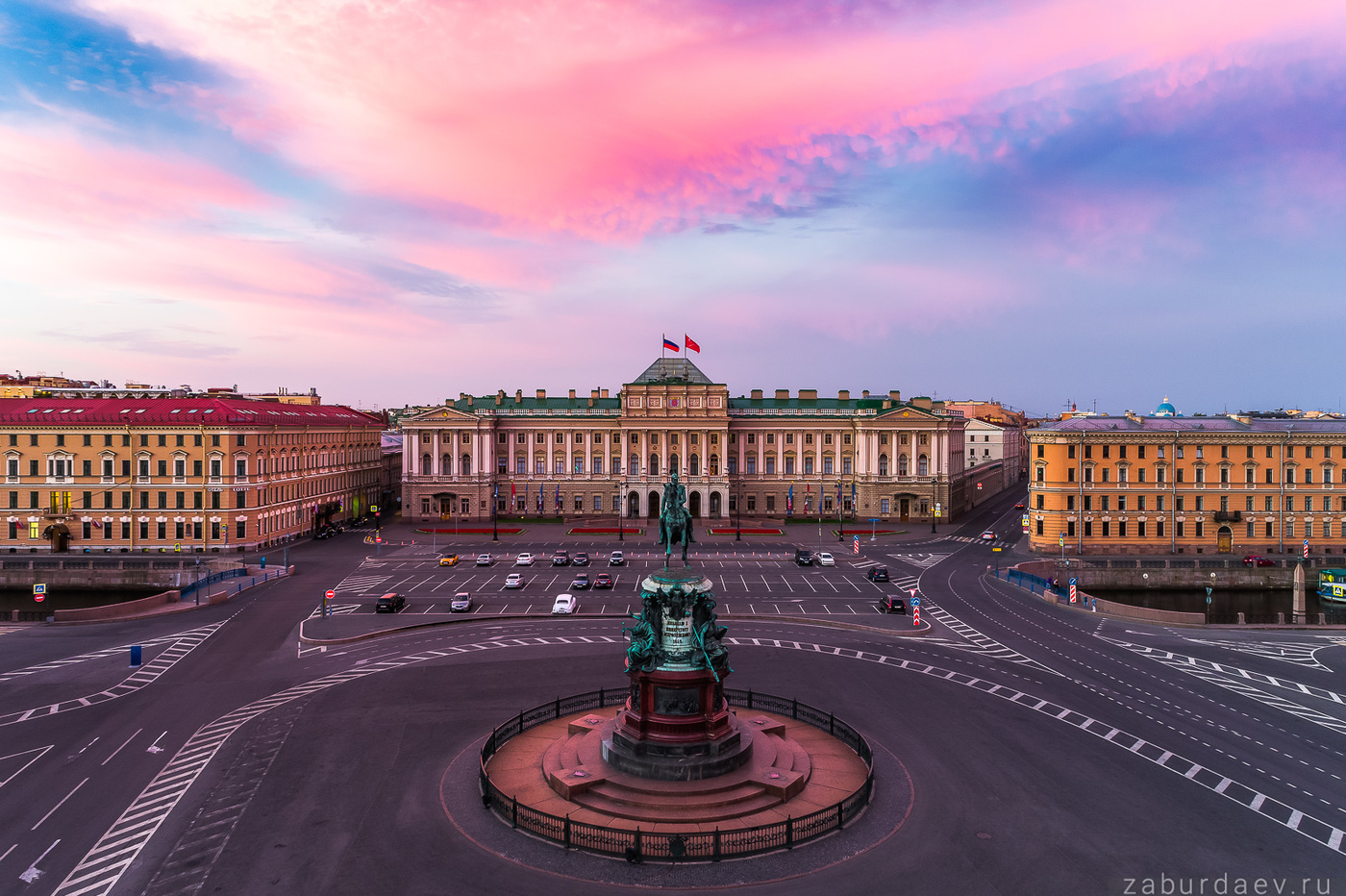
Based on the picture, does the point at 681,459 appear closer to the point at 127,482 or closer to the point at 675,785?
the point at 127,482

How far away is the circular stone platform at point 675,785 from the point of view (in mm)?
23344

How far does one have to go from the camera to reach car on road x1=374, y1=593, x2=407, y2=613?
54656mm

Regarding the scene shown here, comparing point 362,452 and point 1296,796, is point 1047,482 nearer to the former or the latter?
point 1296,796

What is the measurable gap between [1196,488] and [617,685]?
246ft

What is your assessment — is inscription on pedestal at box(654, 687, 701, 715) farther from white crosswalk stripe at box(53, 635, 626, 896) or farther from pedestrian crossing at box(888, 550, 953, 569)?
pedestrian crossing at box(888, 550, 953, 569)

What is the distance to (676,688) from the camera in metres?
25.9

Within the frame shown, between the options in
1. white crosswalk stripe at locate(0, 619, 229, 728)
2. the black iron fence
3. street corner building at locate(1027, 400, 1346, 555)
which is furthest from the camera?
street corner building at locate(1027, 400, 1346, 555)

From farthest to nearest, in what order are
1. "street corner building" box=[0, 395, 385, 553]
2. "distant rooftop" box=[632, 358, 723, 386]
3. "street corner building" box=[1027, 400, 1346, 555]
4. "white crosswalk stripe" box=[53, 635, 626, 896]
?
"distant rooftop" box=[632, 358, 723, 386], "street corner building" box=[1027, 400, 1346, 555], "street corner building" box=[0, 395, 385, 553], "white crosswalk stripe" box=[53, 635, 626, 896]

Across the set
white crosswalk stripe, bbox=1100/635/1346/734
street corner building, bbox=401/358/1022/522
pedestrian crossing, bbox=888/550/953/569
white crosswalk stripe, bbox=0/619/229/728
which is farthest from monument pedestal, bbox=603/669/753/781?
street corner building, bbox=401/358/1022/522

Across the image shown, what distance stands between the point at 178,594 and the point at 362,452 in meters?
61.3

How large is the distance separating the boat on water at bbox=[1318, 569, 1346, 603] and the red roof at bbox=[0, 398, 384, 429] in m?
106

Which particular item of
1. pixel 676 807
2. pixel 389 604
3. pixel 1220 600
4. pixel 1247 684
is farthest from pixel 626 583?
pixel 1220 600

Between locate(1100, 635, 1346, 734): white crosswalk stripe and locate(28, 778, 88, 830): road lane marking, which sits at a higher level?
locate(28, 778, 88, 830): road lane marking

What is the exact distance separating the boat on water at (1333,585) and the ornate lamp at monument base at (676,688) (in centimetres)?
6887
